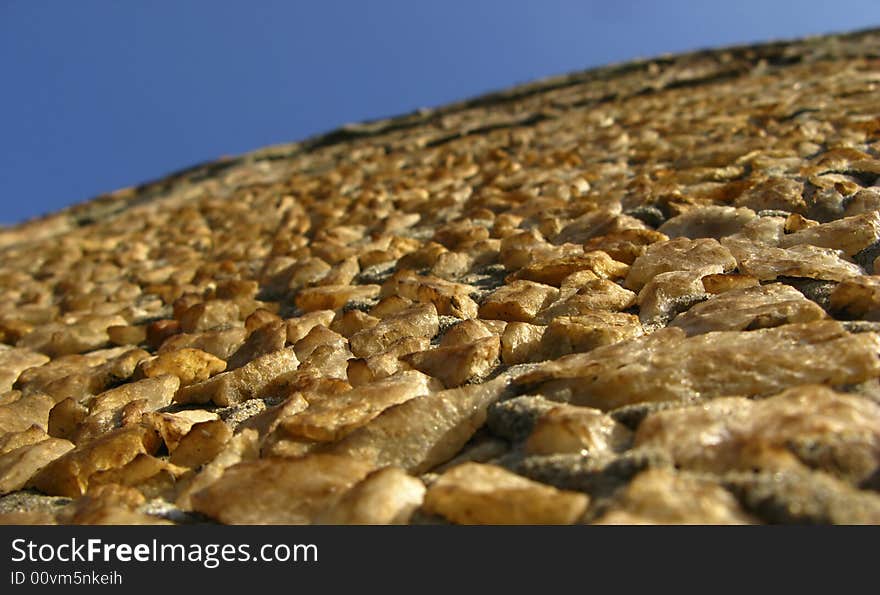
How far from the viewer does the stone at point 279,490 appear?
0.94 metres

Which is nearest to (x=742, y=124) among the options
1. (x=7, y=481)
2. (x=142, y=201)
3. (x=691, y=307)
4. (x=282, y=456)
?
(x=691, y=307)

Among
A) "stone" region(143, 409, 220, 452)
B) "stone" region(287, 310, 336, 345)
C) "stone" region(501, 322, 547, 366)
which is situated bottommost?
"stone" region(143, 409, 220, 452)

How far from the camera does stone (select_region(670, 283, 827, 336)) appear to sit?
3.74 feet

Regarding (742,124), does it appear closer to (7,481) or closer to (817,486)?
(817,486)

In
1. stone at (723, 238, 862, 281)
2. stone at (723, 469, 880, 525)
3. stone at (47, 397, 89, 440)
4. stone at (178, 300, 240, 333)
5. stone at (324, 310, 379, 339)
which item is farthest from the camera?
stone at (178, 300, 240, 333)

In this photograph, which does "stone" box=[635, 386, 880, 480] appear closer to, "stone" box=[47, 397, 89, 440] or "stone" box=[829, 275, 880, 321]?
"stone" box=[829, 275, 880, 321]

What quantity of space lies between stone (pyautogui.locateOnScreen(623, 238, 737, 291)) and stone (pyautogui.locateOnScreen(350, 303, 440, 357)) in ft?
1.24

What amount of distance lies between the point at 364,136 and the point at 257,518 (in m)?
4.57

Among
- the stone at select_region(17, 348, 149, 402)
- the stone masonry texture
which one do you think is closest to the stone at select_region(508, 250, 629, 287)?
the stone masonry texture

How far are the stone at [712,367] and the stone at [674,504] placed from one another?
20 cm

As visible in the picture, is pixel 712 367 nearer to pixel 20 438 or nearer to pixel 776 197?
pixel 776 197

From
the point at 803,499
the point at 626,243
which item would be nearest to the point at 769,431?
the point at 803,499

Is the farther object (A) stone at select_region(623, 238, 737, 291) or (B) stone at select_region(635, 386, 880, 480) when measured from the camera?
(A) stone at select_region(623, 238, 737, 291)

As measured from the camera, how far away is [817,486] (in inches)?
30.4
